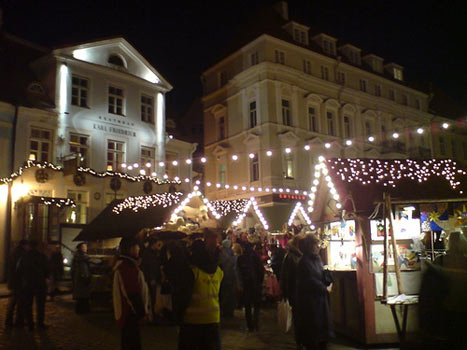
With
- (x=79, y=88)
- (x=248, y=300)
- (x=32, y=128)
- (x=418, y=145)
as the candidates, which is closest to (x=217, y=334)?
(x=248, y=300)

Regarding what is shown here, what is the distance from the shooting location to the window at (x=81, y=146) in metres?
22.5

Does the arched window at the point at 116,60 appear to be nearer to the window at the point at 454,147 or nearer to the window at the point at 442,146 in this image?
the window at the point at 442,146

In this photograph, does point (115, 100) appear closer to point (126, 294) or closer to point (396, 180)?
point (396, 180)

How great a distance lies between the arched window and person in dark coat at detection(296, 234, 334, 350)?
67.7 ft

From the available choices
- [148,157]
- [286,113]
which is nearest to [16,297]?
[148,157]

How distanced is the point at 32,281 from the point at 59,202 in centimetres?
1093

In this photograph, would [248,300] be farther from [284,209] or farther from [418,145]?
[418,145]

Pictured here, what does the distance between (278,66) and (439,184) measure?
2119 centimetres

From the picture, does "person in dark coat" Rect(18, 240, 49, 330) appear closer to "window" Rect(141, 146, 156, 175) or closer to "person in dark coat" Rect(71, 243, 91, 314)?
"person in dark coat" Rect(71, 243, 91, 314)

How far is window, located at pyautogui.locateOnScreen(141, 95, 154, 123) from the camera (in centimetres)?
2589

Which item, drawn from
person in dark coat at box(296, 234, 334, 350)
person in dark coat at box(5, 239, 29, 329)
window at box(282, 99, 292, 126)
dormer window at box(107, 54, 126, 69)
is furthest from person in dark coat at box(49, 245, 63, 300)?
window at box(282, 99, 292, 126)

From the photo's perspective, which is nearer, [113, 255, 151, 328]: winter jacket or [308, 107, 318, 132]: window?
[113, 255, 151, 328]: winter jacket

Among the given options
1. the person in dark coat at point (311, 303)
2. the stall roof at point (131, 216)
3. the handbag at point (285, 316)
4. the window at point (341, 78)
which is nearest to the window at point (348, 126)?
the window at point (341, 78)

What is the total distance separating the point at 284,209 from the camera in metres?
28.2
